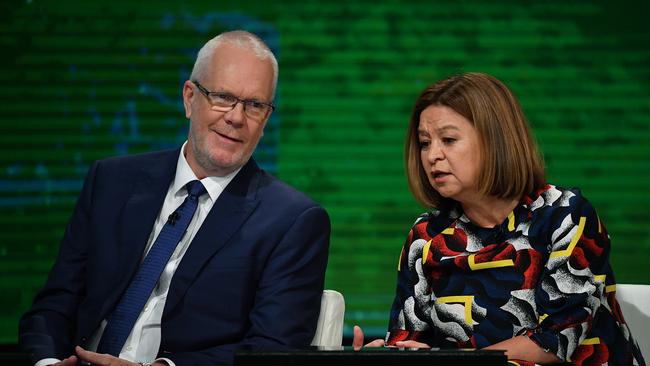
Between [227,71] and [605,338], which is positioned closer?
[605,338]

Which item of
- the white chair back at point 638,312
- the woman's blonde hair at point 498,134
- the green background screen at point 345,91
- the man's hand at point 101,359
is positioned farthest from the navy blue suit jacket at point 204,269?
the green background screen at point 345,91

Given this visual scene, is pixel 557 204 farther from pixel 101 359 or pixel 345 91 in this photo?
pixel 345 91

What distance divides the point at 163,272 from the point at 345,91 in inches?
87.9

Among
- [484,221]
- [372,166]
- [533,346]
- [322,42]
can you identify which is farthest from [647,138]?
[533,346]

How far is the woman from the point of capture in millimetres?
2521

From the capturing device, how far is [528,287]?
8.51ft

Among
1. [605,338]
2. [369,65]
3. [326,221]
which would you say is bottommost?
[605,338]

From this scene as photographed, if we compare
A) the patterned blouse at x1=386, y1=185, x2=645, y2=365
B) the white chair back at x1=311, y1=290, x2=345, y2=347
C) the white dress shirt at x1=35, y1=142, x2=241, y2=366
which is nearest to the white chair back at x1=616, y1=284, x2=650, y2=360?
the patterned blouse at x1=386, y1=185, x2=645, y2=365

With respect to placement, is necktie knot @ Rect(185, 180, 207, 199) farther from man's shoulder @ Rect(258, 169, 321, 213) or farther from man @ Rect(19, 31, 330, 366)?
man's shoulder @ Rect(258, 169, 321, 213)

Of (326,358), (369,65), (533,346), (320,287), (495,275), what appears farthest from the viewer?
(369,65)

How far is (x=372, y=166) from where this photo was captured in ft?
15.9

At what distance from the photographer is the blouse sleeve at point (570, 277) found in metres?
2.48

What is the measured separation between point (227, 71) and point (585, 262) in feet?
3.99

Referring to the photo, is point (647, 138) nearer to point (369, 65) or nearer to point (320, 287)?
point (369, 65)
